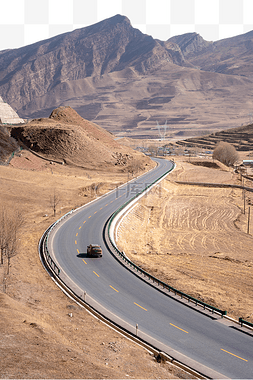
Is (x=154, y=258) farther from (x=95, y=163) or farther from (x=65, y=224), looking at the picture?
(x=95, y=163)

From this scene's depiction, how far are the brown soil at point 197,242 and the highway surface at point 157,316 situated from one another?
2725mm

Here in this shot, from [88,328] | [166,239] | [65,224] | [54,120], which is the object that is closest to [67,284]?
[88,328]

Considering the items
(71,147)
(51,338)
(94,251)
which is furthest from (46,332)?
(71,147)

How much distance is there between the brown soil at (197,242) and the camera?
103 feet

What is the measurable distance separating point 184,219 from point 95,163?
4169cm

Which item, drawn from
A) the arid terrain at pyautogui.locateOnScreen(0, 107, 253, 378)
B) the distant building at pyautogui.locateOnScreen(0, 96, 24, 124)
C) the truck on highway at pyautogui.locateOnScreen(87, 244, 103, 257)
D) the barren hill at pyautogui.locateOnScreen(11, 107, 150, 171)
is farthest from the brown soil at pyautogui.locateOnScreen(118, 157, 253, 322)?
the distant building at pyautogui.locateOnScreen(0, 96, 24, 124)

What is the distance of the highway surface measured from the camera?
21.0 m

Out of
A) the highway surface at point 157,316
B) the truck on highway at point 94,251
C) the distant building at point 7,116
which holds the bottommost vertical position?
the highway surface at point 157,316

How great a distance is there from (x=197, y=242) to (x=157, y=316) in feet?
85.4

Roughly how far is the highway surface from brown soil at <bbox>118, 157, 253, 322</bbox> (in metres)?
2.72

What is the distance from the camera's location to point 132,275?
109 feet

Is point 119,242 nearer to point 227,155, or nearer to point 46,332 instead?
point 46,332

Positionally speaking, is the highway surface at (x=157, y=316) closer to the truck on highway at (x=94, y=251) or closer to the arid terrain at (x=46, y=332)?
the truck on highway at (x=94, y=251)

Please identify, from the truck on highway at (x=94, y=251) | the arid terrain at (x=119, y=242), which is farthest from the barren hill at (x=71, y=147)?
the truck on highway at (x=94, y=251)
